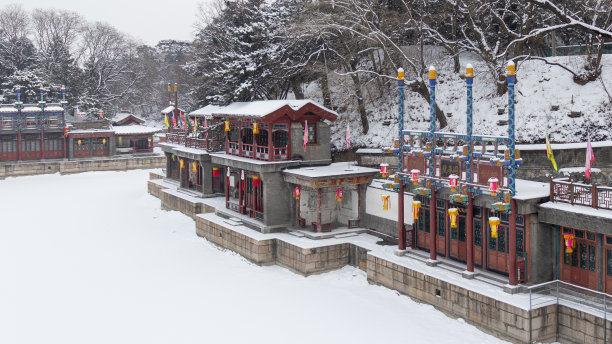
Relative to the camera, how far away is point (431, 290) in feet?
63.5

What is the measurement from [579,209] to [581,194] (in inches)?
24.1

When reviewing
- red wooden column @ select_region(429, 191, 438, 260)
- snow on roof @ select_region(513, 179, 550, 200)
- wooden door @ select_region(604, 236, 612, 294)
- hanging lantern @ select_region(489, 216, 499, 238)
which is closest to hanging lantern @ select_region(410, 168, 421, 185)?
red wooden column @ select_region(429, 191, 438, 260)

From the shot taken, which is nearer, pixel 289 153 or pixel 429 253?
pixel 429 253

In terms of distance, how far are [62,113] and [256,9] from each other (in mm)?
24418

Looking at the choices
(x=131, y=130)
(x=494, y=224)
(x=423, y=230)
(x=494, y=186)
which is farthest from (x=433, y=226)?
(x=131, y=130)

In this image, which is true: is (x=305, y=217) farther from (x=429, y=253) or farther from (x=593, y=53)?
(x=593, y=53)

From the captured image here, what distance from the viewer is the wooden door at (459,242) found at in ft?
67.1

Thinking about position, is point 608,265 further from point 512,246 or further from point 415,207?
point 415,207

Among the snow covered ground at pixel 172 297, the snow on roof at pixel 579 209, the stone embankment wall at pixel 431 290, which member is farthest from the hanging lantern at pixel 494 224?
the snow covered ground at pixel 172 297

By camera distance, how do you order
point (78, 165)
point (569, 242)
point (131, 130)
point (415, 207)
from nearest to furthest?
point (569, 242)
point (415, 207)
point (78, 165)
point (131, 130)

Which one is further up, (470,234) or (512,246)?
(470,234)

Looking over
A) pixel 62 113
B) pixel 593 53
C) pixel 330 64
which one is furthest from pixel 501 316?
pixel 62 113

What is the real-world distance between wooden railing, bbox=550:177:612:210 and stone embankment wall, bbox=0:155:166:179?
45.2m

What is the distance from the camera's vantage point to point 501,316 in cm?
1683
